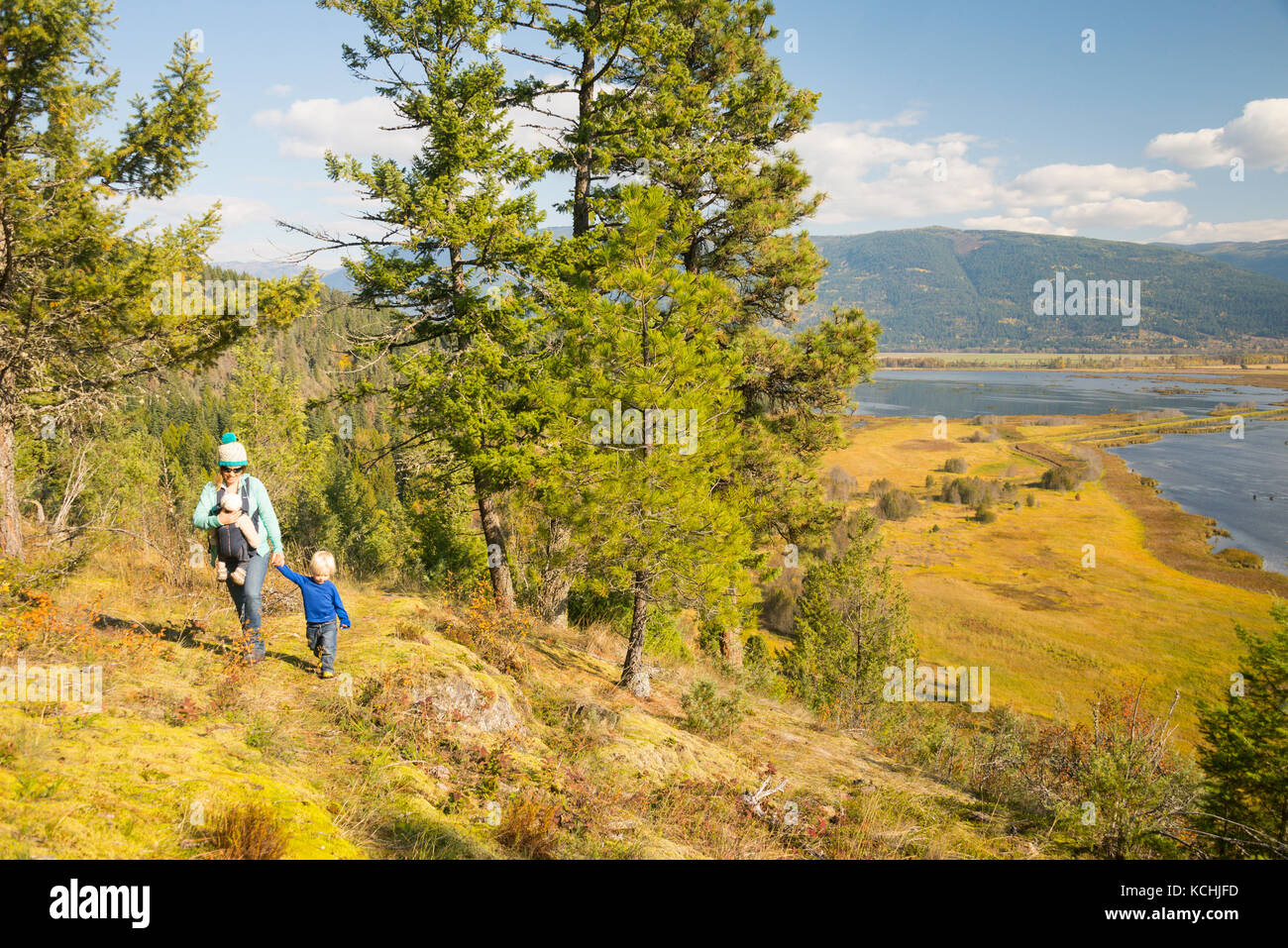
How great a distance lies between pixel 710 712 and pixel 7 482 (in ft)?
36.5

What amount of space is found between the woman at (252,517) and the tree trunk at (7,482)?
514 centimetres

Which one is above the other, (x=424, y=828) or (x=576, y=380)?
(x=576, y=380)

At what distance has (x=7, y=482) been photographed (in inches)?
326

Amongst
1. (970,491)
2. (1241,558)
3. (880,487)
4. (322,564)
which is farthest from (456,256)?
(970,491)

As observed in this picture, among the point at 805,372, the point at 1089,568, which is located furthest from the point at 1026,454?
the point at 805,372

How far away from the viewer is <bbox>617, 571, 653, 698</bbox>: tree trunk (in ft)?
33.1

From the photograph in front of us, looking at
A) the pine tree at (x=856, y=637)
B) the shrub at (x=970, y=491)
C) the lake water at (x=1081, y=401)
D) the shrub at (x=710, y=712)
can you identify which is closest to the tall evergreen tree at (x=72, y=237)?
the shrub at (x=710, y=712)

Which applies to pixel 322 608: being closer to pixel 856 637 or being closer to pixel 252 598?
pixel 252 598

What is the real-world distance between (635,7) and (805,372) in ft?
27.5

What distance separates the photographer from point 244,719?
17.3 feet

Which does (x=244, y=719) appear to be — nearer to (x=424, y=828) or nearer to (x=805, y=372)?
(x=424, y=828)

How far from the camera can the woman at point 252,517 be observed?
5.59 m

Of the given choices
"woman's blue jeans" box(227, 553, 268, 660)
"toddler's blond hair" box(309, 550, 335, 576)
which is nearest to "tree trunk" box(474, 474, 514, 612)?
"toddler's blond hair" box(309, 550, 335, 576)

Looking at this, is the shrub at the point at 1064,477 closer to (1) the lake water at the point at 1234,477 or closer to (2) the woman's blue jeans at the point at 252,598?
(1) the lake water at the point at 1234,477
